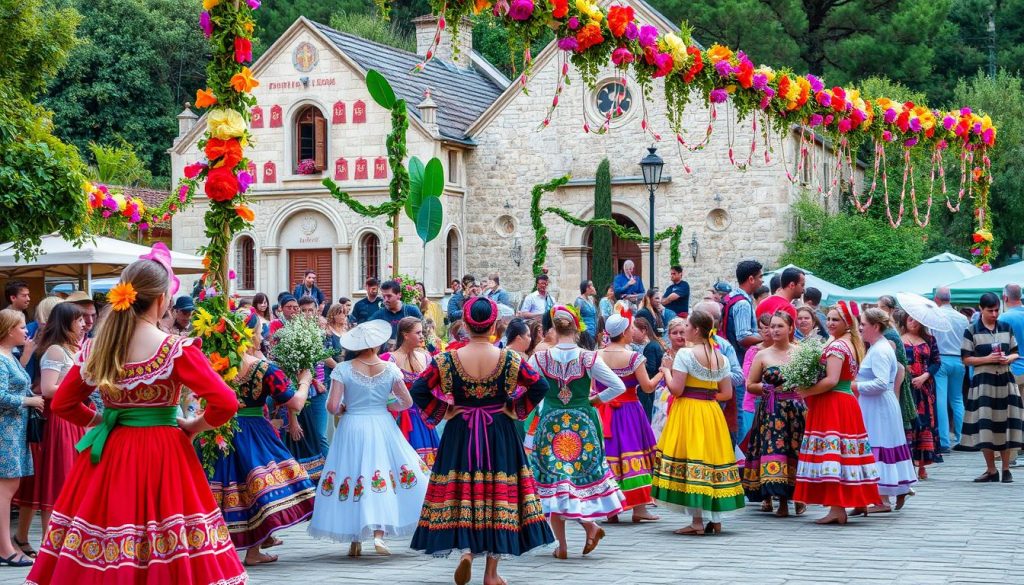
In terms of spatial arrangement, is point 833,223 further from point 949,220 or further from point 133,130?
point 133,130

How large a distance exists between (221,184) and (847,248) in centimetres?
2258

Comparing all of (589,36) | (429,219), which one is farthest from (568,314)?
(429,219)

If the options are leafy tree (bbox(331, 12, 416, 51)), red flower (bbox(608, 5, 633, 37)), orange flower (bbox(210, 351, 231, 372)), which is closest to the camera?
orange flower (bbox(210, 351, 231, 372))

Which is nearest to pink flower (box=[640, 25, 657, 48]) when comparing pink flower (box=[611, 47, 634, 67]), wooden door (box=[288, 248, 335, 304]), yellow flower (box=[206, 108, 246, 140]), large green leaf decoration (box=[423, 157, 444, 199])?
pink flower (box=[611, 47, 634, 67])

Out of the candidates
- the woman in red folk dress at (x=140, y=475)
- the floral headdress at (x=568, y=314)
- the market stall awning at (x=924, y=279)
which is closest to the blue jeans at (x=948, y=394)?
the market stall awning at (x=924, y=279)

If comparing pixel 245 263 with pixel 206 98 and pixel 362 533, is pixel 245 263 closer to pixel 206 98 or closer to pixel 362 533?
pixel 362 533

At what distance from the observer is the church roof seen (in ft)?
102

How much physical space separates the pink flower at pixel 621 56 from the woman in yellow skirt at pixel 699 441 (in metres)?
2.35

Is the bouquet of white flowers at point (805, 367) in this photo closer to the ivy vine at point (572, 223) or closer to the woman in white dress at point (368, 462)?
the woman in white dress at point (368, 462)

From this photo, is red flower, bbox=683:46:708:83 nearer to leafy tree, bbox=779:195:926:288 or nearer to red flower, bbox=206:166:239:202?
red flower, bbox=206:166:239:202

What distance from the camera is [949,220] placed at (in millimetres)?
38219

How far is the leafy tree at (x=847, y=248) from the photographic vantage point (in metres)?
27.8

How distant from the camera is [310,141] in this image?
3164 cm

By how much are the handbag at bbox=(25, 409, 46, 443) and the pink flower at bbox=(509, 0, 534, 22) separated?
4.55 meters
